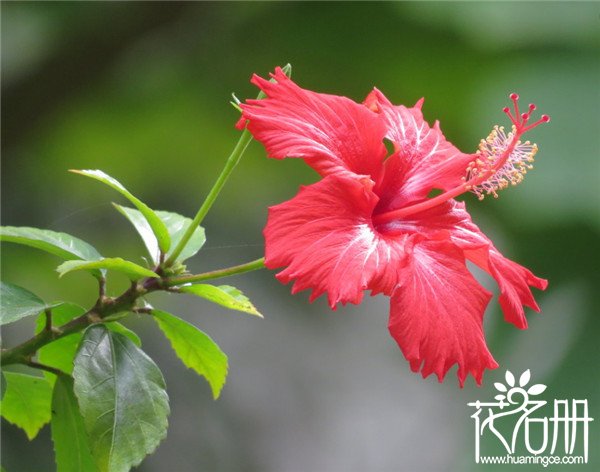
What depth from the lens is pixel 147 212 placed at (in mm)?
779

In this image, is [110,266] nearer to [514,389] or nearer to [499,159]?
[499,159]

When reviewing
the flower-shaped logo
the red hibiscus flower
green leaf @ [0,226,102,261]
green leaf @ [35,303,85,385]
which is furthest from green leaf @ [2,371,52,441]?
the flower-shaped logo

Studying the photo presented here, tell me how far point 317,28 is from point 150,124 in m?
0.46

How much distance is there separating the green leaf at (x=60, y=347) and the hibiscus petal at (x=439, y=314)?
Answer: 0.32 metres

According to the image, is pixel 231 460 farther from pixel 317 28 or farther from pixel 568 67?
pixel 568 67

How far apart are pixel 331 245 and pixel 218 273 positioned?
11cm

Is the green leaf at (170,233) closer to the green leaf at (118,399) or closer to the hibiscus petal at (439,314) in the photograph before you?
the green leaf at (118,399)

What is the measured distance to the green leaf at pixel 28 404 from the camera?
0.92m

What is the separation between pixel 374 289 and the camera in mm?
Answer: 704

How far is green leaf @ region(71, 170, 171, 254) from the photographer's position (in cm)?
77

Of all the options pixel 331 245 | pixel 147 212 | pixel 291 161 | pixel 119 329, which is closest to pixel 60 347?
pixel 119 329

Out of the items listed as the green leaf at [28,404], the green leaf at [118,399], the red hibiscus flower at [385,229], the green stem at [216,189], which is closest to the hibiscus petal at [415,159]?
the red hibiscus flower at [385,229]

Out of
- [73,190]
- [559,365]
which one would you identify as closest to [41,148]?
[73,190]

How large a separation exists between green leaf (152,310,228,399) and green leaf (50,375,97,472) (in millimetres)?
102
